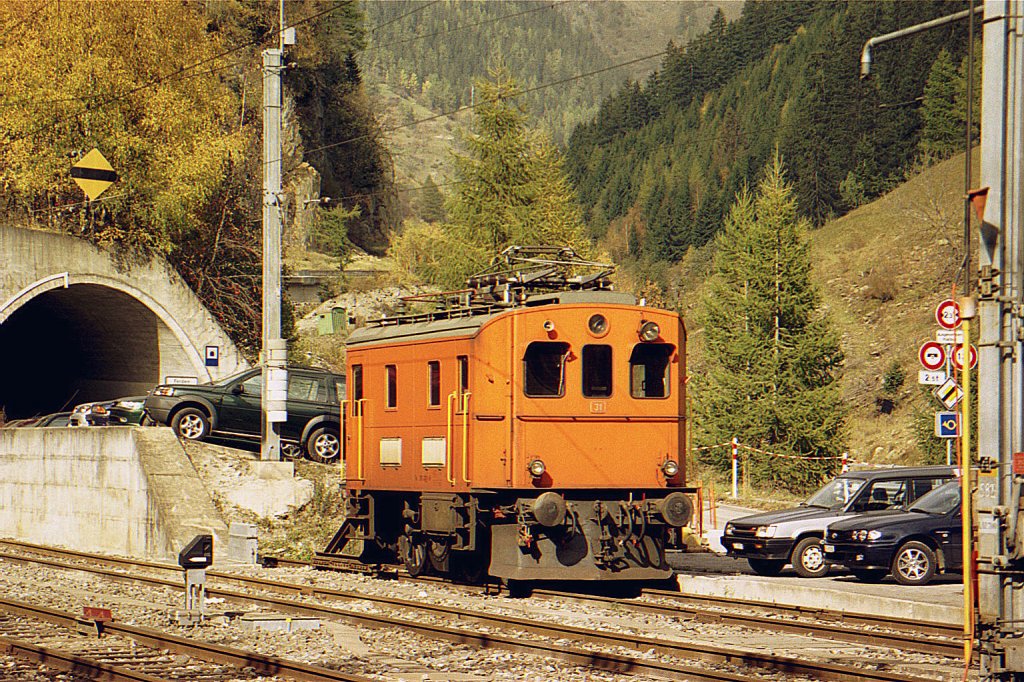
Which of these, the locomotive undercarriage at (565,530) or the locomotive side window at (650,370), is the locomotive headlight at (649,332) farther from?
the locomotive undercarriage at (565,530)

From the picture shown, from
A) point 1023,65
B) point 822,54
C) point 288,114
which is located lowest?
point 1023,65

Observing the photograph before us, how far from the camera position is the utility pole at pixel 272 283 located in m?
24.5

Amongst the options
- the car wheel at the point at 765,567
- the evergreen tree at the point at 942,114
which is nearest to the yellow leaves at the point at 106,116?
the car wheel at the point at 765,567

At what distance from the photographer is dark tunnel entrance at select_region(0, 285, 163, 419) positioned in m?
36.7

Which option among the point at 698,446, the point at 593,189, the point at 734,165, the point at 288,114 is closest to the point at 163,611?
the point at 698,446

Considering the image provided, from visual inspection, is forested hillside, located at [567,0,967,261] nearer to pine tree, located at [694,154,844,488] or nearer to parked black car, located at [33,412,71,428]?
pine tree, located at [694,154,844,488]

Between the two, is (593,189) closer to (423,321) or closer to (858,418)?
(858,418)

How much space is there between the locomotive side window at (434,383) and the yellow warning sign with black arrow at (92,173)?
18458 mm

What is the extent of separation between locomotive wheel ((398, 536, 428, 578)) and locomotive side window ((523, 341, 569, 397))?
3.48 meters

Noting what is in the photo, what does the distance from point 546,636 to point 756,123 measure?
115146mm

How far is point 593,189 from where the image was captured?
145 m

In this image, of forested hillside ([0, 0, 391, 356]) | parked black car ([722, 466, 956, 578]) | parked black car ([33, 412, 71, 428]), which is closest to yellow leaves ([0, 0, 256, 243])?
forested hillside ([0, 0, 391, 356])

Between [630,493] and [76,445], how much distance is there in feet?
41.8

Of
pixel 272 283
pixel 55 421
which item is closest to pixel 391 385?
pixel 272 283
